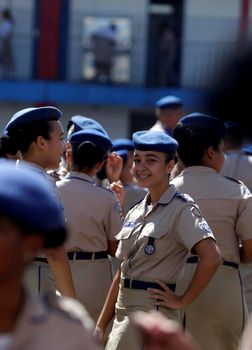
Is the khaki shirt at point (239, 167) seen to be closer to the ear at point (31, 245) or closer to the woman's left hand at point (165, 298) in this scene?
the woman's left hand at point (165, 298)

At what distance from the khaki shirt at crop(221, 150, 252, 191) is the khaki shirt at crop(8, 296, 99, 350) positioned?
19.2ft

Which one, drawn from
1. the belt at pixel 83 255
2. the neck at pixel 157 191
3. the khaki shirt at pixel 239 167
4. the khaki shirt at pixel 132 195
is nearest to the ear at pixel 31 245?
the neck at pixel 157 191

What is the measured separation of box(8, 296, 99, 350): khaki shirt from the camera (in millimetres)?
2795

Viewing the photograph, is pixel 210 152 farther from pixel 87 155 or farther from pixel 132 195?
pixel 132 195

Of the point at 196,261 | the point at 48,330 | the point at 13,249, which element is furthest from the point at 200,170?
the point at 13,249

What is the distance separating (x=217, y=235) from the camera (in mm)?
6309

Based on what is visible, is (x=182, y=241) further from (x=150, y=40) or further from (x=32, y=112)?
(x=150, y=40)

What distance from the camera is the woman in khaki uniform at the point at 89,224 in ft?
21.7

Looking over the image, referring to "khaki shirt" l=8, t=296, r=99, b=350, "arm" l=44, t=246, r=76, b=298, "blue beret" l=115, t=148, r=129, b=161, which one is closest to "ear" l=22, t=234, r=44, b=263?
"khaki shirt" l=8, t=296, r=99, b=350

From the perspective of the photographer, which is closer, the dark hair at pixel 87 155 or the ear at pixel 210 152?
the ear at pixel 210 152

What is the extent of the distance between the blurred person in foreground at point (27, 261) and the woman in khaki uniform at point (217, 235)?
344 centimetres

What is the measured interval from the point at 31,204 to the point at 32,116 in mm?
3487

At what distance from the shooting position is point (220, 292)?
20.9ft

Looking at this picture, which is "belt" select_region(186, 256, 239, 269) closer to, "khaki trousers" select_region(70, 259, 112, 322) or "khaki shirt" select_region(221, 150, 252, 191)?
"khaki trousers" select_region(70, 259, 112, 322)
